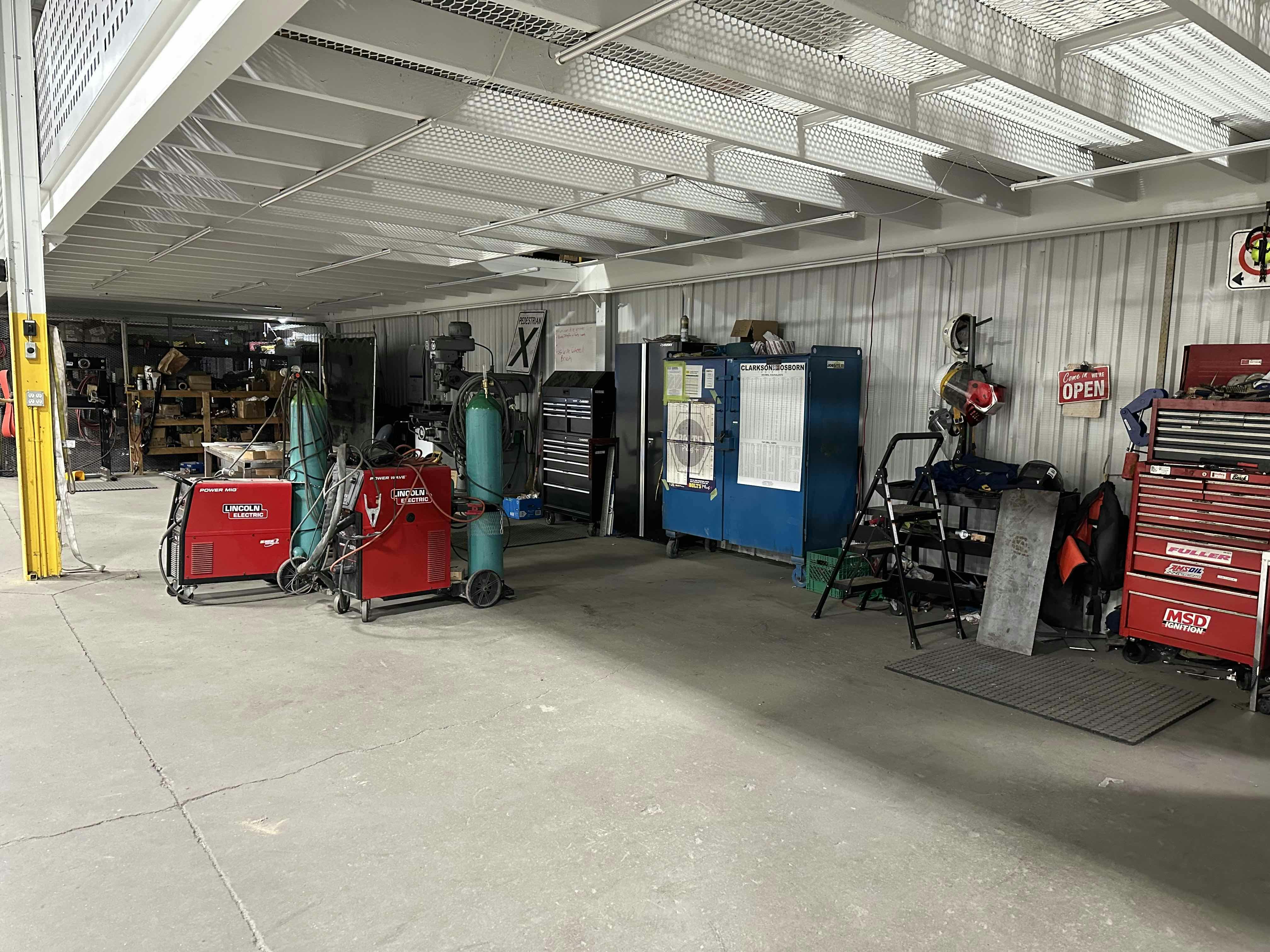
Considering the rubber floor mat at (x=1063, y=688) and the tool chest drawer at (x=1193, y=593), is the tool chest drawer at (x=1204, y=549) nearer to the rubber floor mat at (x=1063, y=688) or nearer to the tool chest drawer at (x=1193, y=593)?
the tool chest drawer at (x=1193, y=593)

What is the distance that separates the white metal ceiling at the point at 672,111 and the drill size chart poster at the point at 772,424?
3.42ft

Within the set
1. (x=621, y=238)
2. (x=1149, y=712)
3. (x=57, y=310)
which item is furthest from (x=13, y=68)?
(x=57, y=310)

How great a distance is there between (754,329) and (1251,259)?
315 cm

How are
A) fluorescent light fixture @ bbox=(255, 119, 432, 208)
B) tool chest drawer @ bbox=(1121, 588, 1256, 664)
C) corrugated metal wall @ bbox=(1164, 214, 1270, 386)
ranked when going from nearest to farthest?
fluorescent light fixture @ bbox=(255, 119, 432, 208), tool chest drawer @ bbox=(1121, 588, 1256, 664), corrugated metal wall @ bbox=(1164, 214, 1270, 386)

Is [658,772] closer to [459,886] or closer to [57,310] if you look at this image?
[459,886]

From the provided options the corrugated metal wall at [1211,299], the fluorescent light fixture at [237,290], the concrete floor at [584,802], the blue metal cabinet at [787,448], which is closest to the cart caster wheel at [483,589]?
the concrete floor at [584,802]

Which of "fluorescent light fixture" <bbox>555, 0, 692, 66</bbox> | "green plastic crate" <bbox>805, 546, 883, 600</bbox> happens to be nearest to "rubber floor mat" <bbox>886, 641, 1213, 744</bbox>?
"green plastic crate" <bbox>805, 546, 883, 600</bbox>

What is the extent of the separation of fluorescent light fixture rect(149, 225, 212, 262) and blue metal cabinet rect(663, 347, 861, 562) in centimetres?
394

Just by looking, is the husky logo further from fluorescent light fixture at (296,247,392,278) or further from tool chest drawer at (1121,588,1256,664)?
fluorescent light fixture at (296,247,392,278)

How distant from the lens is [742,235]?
573 centimetres

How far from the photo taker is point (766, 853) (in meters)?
2.46

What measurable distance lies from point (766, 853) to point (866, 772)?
A: 0.69 metres

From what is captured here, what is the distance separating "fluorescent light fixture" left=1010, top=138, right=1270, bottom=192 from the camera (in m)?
3.48

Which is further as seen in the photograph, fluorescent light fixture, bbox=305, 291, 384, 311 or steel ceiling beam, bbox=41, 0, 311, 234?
fluorescent light fixture, bbox=305, 291, 384, 311
